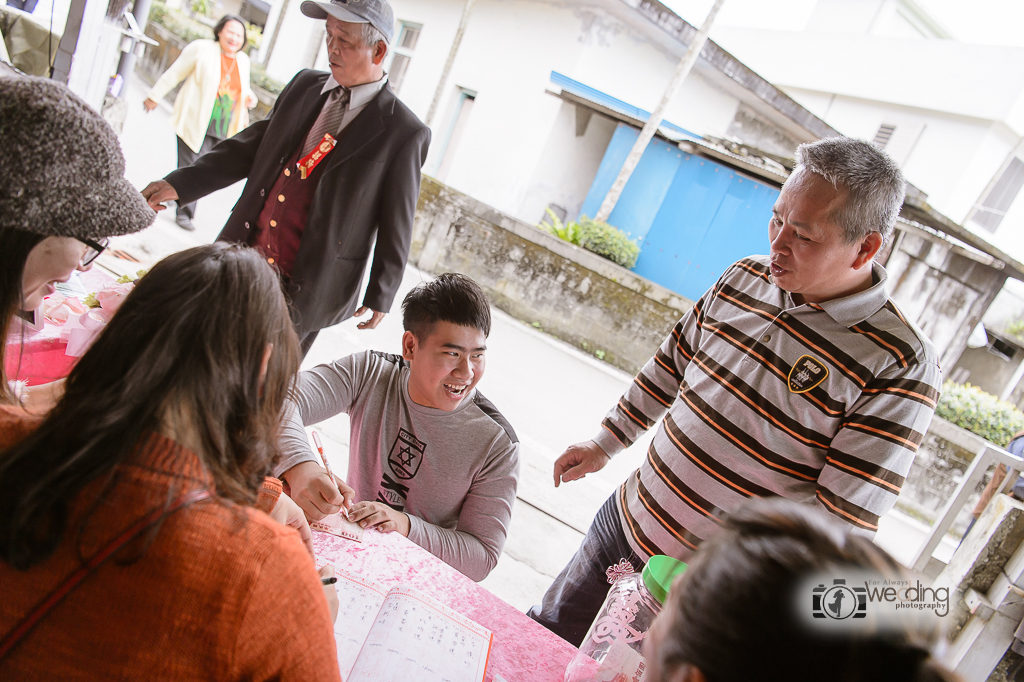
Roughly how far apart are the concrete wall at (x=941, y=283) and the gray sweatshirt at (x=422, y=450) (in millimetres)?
8828

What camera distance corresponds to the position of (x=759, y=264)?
79.1 inches

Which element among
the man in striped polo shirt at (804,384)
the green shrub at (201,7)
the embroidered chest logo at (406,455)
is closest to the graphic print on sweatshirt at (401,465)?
the embroidered chest logo at (406,455)

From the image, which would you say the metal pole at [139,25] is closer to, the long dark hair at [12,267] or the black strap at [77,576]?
the long dark hair at [12,267]

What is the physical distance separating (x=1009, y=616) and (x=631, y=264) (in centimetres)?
619

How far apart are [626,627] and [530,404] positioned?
4258 mm

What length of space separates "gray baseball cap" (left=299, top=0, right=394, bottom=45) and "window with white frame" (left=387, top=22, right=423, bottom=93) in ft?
39.0

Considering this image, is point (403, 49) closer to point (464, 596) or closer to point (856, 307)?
point (856, 307)

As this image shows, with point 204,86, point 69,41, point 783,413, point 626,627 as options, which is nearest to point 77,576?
point 626,627

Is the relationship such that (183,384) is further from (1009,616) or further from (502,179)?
(502,179)

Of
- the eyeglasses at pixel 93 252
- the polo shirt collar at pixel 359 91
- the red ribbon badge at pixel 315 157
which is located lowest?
the eyeglasses at pixel 93 252

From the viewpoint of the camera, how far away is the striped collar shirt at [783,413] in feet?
5.07

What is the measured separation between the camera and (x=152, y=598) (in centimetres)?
67

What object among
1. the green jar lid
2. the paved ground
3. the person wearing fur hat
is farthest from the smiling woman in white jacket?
the green jar lid

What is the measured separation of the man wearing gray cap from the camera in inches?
96.9
